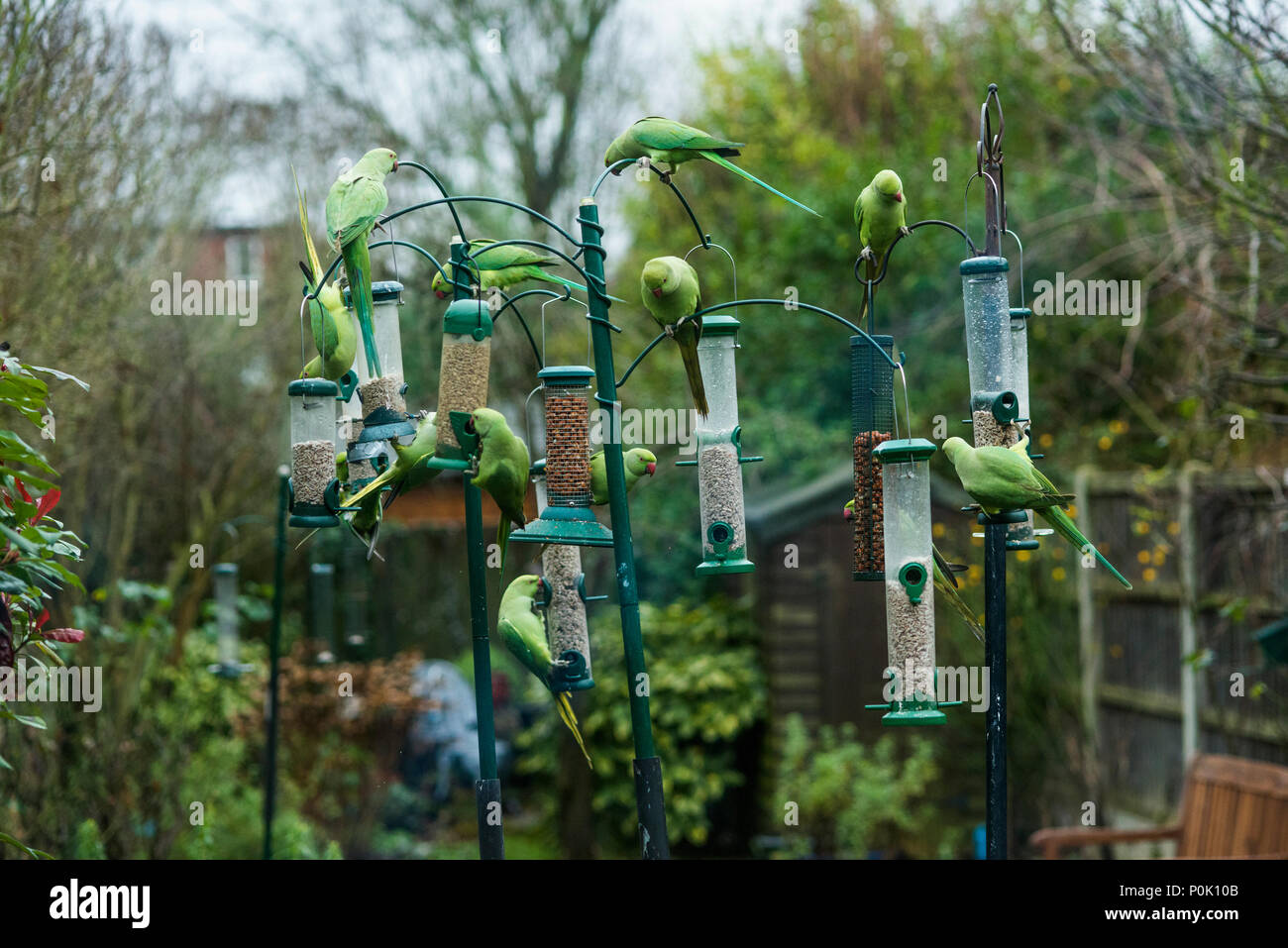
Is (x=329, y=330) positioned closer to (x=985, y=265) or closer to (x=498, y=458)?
(x=498, y=458)

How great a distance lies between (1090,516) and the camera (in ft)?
22.6

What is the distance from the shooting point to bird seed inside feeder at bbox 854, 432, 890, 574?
3070mm

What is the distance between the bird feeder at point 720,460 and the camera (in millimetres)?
3033

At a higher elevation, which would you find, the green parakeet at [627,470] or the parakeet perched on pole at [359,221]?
the parakeet perched on pole at [359,221]

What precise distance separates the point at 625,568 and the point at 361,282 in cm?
94

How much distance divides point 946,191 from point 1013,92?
201 cm

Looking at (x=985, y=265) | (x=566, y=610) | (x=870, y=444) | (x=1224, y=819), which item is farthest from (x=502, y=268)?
(x=1224, y=819)

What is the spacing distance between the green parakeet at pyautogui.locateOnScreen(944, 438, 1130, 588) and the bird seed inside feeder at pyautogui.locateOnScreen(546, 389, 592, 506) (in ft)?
3.05

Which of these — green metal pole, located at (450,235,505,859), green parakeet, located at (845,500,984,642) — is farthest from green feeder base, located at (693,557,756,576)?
green metal pole, located at (450,235,505,859)

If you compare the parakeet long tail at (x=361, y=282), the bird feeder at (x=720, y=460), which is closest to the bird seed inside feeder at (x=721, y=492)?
the bird feeder at (x=720, y=460)

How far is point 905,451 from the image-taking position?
9.17ft

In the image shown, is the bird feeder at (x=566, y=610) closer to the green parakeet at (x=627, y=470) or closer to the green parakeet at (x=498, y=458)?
the green parakeet at (x=627, y=470)

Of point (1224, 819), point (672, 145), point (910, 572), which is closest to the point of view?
point (672, 145)
